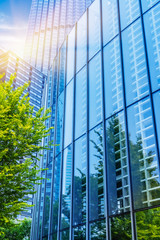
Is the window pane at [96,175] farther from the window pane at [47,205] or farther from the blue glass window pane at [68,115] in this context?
the window pane at [47,205]

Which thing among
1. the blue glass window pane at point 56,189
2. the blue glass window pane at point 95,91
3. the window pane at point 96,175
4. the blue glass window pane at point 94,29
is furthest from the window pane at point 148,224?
the blue glass window pane at point 94,29

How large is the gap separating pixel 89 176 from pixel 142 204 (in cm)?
342

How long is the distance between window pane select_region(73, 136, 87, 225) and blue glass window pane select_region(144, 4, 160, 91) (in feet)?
15.2

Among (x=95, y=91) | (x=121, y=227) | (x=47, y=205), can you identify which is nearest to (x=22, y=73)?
(x=47, y=205)

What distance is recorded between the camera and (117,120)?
10.4 m

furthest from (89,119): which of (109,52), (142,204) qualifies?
(142,204)

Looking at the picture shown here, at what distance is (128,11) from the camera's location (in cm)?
1184

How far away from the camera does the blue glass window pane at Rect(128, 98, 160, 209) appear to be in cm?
816

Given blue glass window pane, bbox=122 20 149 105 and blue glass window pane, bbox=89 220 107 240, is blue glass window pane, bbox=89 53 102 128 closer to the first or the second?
blue glass window pane, bbox=122 20 149 105

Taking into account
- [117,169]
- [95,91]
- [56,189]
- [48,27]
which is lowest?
[117,169]

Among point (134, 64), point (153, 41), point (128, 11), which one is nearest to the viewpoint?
point (153, 41)

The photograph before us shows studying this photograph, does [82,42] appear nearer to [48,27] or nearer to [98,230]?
[98,230]

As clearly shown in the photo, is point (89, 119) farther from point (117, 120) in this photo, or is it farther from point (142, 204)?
point (142, 204)

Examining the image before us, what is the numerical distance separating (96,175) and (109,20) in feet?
24.3
